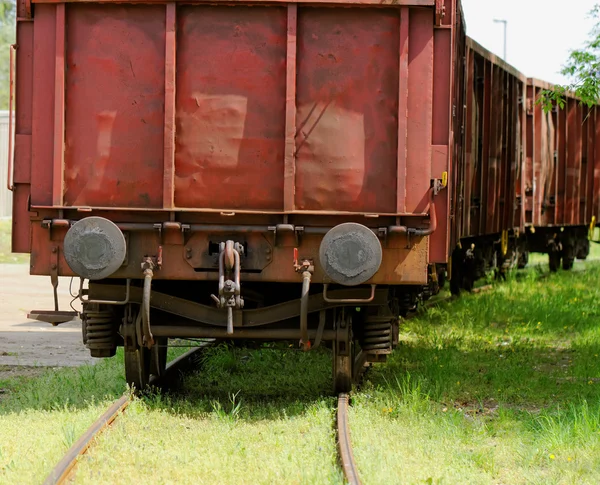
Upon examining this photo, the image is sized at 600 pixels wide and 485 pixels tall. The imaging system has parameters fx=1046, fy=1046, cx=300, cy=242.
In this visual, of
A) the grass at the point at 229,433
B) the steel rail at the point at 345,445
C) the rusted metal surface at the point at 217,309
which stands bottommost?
the grass at the point at 229,433

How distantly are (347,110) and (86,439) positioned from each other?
2837 mm

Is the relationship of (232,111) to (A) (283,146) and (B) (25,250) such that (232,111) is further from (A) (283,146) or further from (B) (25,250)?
(B) (25,250)

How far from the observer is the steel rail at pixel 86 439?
5430 millimetres

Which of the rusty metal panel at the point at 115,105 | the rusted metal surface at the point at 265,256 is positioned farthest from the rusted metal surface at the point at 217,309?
the rusty metal panel at the point at 115,105

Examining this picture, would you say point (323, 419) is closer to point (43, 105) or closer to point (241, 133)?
point (241, 133)

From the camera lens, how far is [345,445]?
243 inches

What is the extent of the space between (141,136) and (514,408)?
11.4 ft

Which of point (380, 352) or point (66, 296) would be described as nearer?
point (380, 352)

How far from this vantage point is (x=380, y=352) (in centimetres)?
781

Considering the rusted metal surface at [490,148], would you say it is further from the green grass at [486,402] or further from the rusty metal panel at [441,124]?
the rusty metal panel at [441,124]

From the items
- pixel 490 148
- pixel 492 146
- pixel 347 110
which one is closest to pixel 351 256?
pixel 347 110

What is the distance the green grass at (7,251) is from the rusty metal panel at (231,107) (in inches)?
710

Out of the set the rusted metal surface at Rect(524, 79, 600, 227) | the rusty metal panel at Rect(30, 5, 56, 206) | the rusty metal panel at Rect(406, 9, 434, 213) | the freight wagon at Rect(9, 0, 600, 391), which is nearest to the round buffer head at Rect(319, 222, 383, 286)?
the freight wagon at Rect(9, 0, 600, 391)

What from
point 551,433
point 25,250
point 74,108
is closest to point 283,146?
point 74,108
